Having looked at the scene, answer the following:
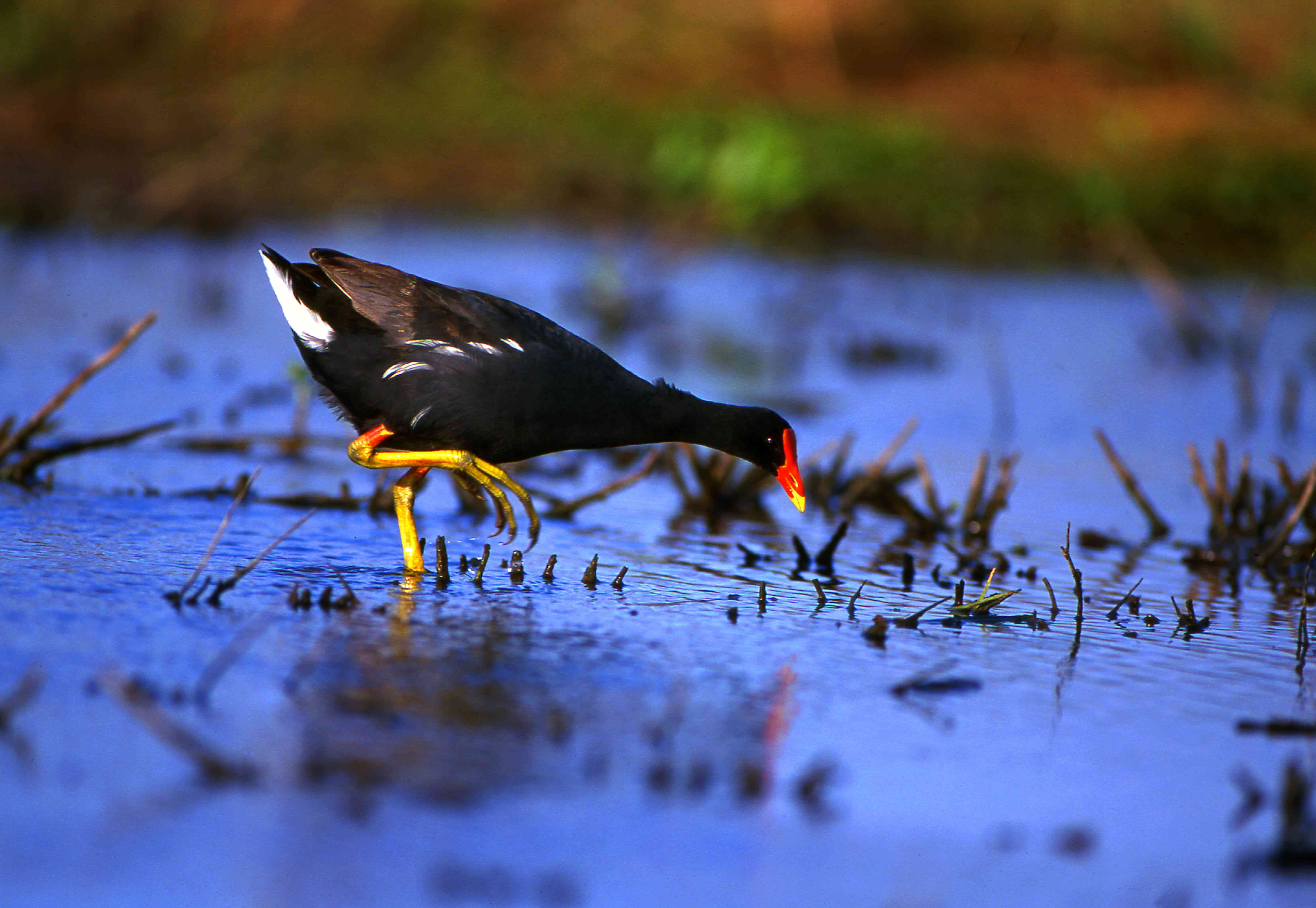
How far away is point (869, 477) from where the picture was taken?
5512 millimetres

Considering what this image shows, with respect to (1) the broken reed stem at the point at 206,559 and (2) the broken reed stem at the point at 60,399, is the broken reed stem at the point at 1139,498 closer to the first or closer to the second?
(1) the broken reed stem at the point at 206,559

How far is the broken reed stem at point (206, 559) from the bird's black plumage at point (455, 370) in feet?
1.40

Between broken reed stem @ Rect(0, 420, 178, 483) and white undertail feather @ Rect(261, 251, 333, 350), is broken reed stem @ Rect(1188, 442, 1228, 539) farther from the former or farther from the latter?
broken reed stem @ Rect(0, 420, 178, 483)

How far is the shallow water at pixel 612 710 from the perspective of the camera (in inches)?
99.5

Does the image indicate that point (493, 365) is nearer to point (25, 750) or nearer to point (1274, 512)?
point (25, 750)

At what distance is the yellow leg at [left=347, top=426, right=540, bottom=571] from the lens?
14.7ft

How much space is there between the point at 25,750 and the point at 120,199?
10047 mm

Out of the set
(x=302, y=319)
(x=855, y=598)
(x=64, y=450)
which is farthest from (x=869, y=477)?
(x=64, y=450)

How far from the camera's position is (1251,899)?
2625mm

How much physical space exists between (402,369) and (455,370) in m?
0.17

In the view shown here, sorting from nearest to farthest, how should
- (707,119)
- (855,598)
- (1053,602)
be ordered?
(855,598) → (1053,602) → (707,119)

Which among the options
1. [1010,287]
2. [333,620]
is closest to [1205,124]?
[1010,287]

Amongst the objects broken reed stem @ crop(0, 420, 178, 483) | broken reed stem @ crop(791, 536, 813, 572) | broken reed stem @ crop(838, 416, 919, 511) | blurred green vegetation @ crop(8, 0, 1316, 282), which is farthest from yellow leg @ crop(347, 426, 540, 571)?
blurred green vegetation @ crop(8, 0, 1316, 282)

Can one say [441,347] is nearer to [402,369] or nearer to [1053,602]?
[402,369]
